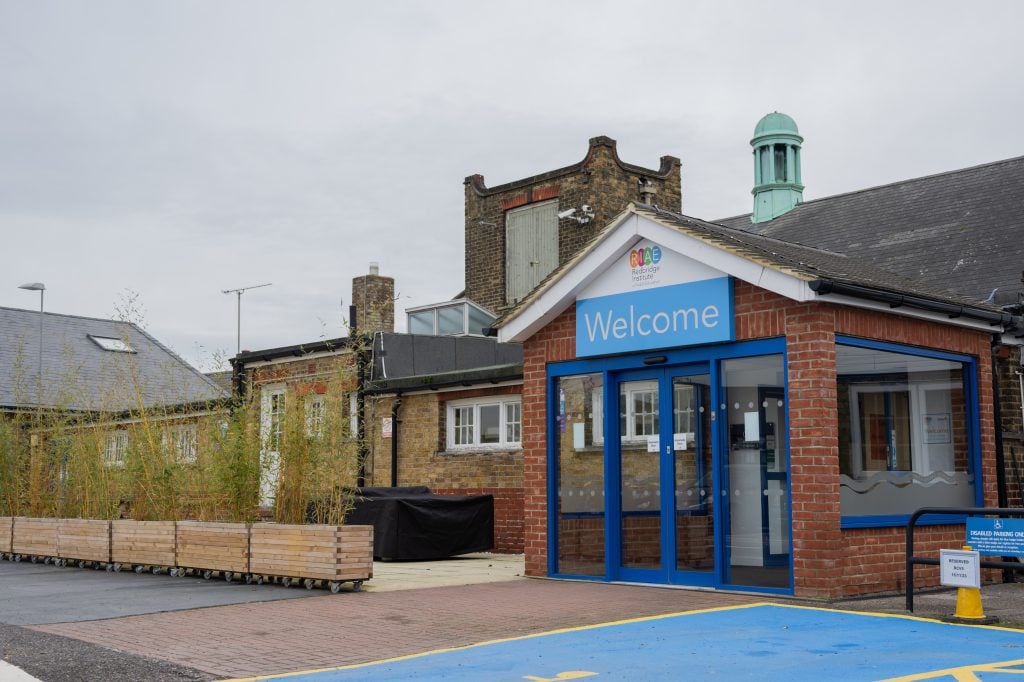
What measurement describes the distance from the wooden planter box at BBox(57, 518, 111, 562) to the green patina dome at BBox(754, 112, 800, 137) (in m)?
18.8

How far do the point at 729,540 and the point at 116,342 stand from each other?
31785 mm

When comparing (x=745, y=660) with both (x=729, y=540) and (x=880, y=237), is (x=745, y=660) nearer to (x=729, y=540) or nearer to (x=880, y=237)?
(x=729, y=540)

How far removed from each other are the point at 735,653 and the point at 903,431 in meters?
4.97

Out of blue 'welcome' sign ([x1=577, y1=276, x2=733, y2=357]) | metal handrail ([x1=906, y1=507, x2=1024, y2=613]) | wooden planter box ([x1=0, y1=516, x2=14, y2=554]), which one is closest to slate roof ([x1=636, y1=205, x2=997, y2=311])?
blue 'welcome' sign ([x1=577, y1=276, x2=733, y2=357])

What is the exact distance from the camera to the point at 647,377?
1206 cm

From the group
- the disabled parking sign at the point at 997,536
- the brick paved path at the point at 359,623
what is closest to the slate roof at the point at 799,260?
the disabled parking sign at the point at 997,536

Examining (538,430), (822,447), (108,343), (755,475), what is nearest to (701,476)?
(755,475)

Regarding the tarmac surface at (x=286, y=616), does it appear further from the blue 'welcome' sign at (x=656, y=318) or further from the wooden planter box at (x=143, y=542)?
the blue 'welcome' sign at (x=656, y=318)

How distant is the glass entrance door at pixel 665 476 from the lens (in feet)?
37.1

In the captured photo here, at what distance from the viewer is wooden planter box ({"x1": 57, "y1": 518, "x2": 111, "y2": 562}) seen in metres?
14.8

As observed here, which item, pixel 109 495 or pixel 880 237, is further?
pixel 880 237

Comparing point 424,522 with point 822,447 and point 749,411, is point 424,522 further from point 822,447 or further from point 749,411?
point 822,447

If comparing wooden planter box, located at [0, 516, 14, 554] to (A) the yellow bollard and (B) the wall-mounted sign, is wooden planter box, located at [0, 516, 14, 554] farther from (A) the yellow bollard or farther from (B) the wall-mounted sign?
(A) the yellow bollard

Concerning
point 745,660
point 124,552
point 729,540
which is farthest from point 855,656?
point 124,552
